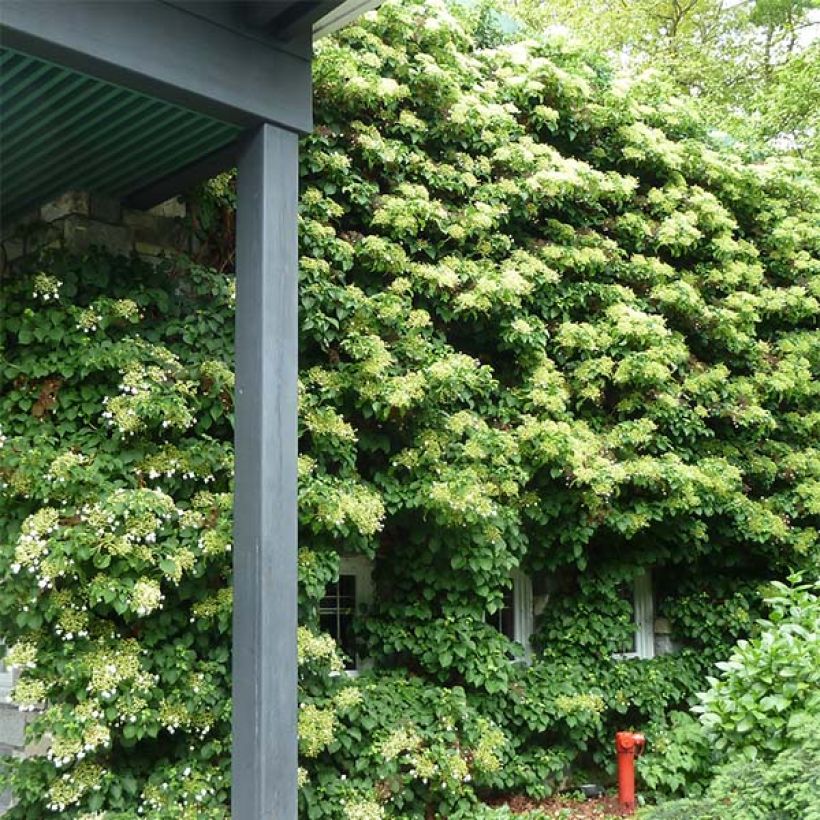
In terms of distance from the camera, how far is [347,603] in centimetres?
561

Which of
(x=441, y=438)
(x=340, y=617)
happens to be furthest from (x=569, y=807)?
(x=441, y=438)

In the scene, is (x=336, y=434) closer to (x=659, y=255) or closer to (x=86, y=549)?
(x=86, y=549)

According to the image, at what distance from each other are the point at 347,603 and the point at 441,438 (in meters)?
1.18

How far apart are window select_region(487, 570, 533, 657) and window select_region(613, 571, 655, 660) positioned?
1001 mm

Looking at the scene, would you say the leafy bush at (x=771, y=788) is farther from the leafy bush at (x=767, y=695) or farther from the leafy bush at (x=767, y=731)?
the leafy bush at (x=767, y=695)

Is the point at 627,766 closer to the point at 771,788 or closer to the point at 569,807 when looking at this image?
the point at 569,807

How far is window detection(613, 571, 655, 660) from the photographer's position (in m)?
7.03

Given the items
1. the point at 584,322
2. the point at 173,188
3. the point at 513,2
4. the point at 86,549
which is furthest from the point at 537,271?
the point at 513,2

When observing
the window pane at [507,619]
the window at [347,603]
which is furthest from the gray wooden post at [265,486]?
the window pane at [507,619]

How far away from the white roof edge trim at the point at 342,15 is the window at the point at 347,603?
3.07 meters

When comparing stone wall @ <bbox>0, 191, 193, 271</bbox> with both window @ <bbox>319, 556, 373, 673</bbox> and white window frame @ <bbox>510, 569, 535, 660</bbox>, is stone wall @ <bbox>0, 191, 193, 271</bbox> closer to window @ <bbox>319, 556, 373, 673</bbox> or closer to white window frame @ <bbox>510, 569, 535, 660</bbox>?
window @ <bbox>319, 556, 373, 673</bbox>

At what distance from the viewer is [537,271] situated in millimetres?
6340

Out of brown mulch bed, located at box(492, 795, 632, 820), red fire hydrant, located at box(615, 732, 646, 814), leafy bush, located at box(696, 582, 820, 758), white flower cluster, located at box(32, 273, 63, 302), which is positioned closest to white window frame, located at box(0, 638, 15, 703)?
white flower cluster, located at box(32, 273, 63, 302)

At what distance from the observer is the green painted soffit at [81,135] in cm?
338
